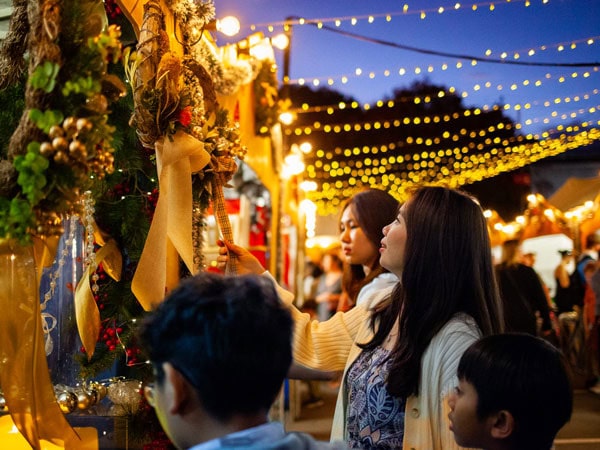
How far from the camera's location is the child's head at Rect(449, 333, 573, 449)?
1864 mm

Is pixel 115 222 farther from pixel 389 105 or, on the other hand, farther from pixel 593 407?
pixel 389 105

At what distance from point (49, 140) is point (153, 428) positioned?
1.69m

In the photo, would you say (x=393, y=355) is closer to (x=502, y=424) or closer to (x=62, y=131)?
(x=502, y=424)

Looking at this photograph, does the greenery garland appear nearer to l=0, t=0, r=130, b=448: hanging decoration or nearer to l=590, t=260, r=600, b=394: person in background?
l=0, t=0, r=130, b=448: hanging decoration

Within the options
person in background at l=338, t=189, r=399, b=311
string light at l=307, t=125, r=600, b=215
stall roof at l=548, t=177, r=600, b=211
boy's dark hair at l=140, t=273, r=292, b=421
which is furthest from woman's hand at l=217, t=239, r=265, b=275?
string light at l=307, t=125, r=600, b=215

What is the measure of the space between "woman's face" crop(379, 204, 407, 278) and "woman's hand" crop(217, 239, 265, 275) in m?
0.59

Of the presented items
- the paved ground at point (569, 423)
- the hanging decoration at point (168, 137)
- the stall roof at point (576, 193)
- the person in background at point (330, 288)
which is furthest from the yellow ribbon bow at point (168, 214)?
the stall roof at point (576, 193)

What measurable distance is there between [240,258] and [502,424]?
133 cm

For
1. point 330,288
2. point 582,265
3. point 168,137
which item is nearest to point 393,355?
point 168,137

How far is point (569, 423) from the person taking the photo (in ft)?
26.1

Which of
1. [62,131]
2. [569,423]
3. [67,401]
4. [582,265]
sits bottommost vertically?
[569,423]

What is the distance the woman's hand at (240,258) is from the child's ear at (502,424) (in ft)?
4.01

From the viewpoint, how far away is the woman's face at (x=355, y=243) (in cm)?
378

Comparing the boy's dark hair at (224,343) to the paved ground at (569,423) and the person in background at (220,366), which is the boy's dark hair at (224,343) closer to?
the person in background at (220,366)
